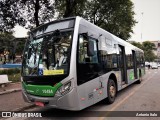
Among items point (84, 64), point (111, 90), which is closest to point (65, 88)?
point (84, 64)

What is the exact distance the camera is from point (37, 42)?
583cm

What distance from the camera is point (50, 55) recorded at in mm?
5367

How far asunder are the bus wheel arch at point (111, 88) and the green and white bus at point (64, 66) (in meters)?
0.53

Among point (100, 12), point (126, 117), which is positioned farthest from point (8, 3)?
Result: point (100, 12)

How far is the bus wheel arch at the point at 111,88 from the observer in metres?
7.04

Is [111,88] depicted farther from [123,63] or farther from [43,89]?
[43,89]

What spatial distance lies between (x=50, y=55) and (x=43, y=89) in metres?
1.00

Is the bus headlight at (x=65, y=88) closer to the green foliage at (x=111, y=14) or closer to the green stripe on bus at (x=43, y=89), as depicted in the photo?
the green stripe on bus at (x=43, y=89)

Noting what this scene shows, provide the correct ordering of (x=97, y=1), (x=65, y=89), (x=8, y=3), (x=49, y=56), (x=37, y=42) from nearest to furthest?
1. (x=65, y=89)
2. (x=49, y=56)
3. (x=37, y=42)
4. (x=8, y=3)
5. (x=97, y=1)

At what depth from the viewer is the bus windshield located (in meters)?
5.12

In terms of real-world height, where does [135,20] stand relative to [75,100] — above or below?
above

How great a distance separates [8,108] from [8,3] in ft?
31.5

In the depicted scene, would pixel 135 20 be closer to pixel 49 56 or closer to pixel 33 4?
pixel 33 4

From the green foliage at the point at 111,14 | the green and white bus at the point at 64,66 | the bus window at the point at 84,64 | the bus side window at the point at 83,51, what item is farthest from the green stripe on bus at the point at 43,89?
the green foliage at the point at 111,14
